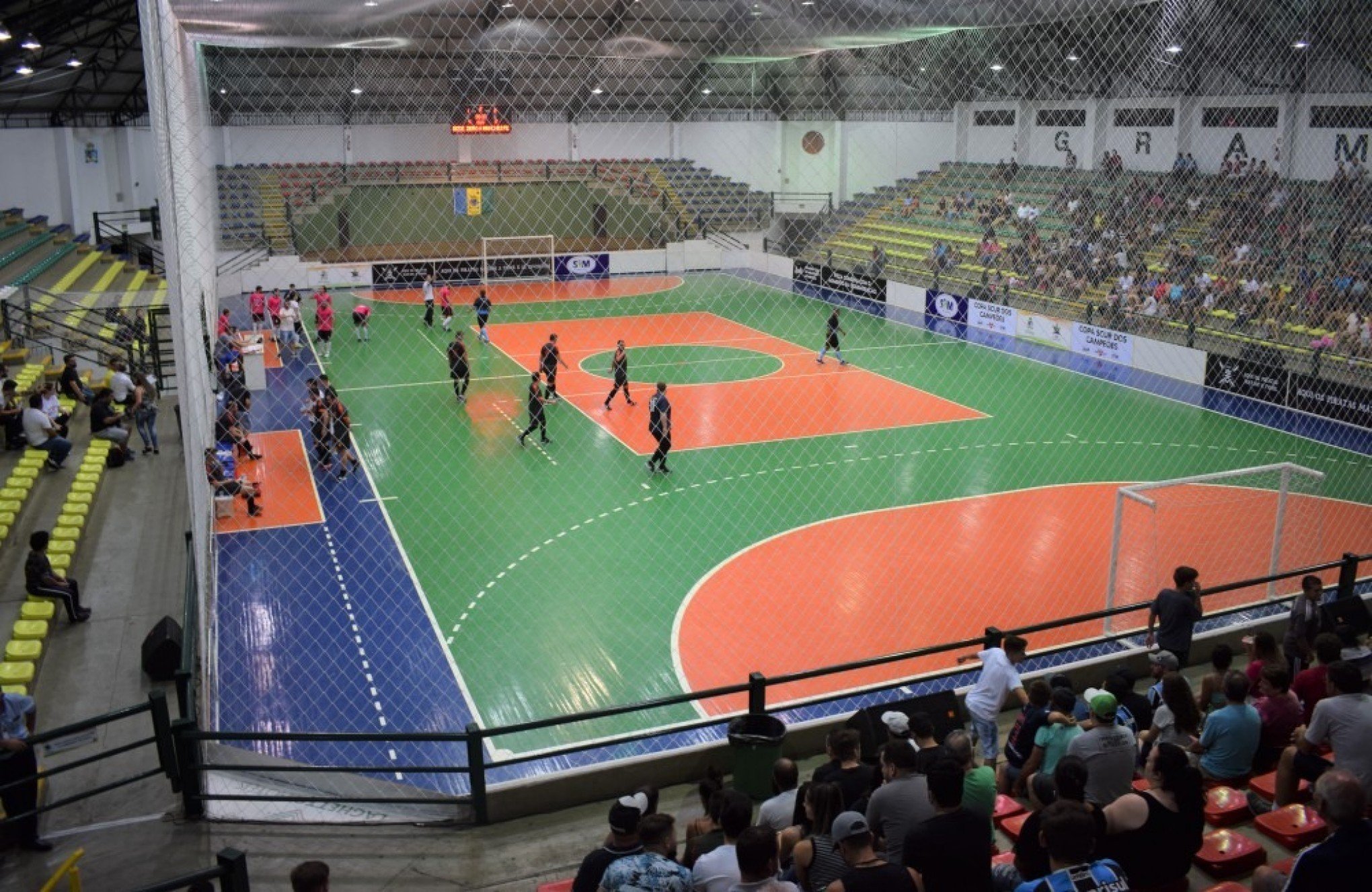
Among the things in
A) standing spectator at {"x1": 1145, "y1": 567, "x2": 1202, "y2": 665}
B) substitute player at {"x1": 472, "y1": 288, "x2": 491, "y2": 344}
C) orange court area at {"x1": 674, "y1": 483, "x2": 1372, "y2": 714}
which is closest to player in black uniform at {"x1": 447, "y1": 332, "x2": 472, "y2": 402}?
substitute player at {"x1": 472, "y1": 288, "x2": 491, "y2": 344}

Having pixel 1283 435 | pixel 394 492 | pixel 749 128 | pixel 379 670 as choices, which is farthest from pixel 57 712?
pixel 749 128

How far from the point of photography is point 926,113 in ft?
130

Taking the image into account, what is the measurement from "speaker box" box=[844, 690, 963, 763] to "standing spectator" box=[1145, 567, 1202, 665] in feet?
7.11

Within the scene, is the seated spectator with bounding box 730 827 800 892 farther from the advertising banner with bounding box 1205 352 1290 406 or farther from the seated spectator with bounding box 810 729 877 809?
the advertising banner with bounding box 1205 352 1290 406

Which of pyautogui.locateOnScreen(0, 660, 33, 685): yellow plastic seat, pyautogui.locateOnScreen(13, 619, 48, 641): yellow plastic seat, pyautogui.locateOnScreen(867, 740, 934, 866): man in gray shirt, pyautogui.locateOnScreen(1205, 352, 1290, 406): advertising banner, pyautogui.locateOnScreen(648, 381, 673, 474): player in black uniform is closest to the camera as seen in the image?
pyautogui.locateOnScreen(867, 740, 934, 866): man in gray shirt

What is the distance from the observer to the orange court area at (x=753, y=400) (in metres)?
20.4

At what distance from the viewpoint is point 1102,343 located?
26.3m

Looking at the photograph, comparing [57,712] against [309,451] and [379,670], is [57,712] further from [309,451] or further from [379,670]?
[309,451]

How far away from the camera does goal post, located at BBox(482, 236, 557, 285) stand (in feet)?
129

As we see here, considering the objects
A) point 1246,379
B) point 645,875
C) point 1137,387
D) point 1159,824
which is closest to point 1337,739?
point 1159,824

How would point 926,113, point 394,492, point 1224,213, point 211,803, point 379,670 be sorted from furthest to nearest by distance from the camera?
point 926,113 < point 1224,213 < point 394,492 < point 379,670 < point 211,803

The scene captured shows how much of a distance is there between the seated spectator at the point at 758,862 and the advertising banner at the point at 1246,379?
2000 centimetres

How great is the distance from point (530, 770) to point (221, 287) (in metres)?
30.2

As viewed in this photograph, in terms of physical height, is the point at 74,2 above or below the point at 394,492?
above
